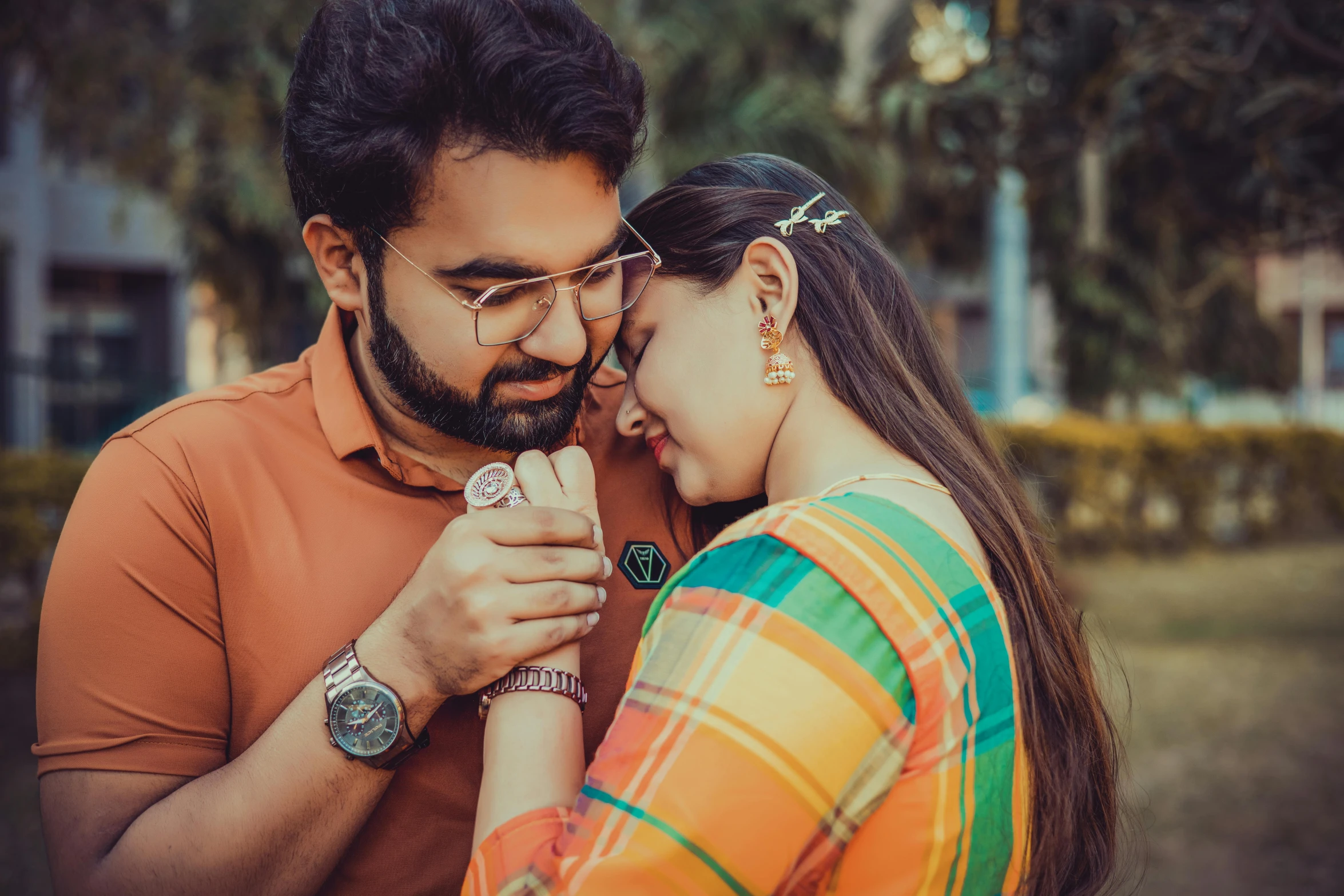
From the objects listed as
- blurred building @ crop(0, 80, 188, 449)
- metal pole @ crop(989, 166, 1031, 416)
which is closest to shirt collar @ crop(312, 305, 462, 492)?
metal pole @ crop(989, 166, 1031, 416)

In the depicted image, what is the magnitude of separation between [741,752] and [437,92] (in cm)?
114

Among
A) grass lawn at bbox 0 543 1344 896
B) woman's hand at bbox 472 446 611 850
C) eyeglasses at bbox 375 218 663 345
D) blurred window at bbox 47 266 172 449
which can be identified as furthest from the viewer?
blurred window at bbox 47 266 172 449

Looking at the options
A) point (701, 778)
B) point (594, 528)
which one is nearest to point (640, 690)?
point (701, 778)

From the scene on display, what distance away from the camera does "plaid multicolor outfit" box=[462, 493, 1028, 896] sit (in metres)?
1.20

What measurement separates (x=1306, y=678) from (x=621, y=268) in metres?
7.57

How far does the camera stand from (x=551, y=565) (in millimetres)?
1513

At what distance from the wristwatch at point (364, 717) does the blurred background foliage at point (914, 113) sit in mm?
2537

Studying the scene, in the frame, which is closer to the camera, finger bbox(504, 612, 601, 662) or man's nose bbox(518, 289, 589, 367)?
finger bbox(504, 612, 601, 662)

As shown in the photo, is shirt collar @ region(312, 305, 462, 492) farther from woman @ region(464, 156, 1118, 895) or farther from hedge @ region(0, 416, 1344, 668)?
hedge @ region(0, 416, 1344, 668)

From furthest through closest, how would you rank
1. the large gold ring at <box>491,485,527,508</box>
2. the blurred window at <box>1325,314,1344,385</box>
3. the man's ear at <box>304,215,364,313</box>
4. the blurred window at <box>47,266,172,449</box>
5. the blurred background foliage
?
the blurred window at <box>1325,314,1344,385</box>
the blurred window at <box>47,266,172,449</box>
the blurred background foliage
the man's ear at <box>304,215,364,313</box>
the large gold ring at <box>491,485,527,508</box>

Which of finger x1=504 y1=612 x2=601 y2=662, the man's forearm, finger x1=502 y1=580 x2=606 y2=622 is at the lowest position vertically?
the man's forearm

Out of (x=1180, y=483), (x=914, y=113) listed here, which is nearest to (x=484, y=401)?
(x=914, y=113)

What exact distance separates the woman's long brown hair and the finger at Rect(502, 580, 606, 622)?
20.8 inches

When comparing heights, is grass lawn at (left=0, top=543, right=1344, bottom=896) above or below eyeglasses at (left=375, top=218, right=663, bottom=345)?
below
